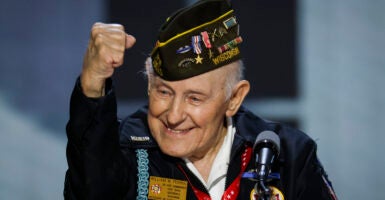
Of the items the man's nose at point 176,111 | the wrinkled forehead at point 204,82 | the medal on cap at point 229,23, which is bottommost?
the man's nose at point 176,111

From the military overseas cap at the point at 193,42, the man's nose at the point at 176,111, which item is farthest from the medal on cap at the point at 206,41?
the man's nose at the point at 176,111

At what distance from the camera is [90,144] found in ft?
6.58

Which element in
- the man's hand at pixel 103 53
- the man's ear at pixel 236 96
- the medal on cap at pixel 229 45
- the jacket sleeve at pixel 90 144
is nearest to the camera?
the man's hand at pixel 103 53

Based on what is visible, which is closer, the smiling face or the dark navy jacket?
the dark navy jacket

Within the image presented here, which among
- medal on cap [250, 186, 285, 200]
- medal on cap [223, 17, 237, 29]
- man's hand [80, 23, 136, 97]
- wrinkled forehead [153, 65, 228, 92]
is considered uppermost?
medal on cap [223, 17, 237, 29]

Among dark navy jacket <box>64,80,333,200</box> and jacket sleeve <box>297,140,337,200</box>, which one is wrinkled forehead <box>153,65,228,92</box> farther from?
jacket sleeve <box>297,140,337,200</box>

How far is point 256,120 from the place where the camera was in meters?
2.61

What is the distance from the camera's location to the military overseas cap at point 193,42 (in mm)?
2178

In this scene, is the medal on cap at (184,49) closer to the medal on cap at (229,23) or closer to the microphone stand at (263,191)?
the medal on cap at (229,23)

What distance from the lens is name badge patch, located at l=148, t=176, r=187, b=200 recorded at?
235 cm

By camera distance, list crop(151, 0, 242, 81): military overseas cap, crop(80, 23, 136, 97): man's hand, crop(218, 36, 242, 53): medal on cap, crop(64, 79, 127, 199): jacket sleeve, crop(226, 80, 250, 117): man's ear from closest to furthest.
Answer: crop(80, 23, 136, 97): man's hand → crop(64, 79, 127, 199): jacket sleeve → crop(151, 0, 242, 81): military overseas cap → crop(218, 36, 242, 53): medal on cap → crop(226, 80, 250, 117): man's ear

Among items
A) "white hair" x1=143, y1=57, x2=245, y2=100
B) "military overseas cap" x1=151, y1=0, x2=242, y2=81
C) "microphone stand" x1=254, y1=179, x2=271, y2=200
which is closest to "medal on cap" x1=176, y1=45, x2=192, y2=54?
"military overseas cap" x1=151, y1=0, x2=242, y2=81

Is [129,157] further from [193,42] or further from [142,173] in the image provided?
[193,42]
